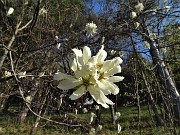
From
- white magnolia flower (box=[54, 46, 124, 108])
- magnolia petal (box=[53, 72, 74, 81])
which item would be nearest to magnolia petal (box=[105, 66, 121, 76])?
white magnolia flower (box=[54, 46, 124, 108])

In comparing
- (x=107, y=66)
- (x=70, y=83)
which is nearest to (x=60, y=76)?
(x=70, y=83)

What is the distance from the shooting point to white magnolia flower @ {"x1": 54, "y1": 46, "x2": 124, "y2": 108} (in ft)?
3.15

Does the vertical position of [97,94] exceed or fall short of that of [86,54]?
it falls short

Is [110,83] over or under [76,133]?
under

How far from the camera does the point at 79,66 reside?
3.18 feet

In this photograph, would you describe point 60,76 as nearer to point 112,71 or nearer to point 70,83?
point 70,83

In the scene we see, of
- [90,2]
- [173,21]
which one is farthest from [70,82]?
[90,2]

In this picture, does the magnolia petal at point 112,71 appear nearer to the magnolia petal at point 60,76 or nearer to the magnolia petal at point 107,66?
the magnolia petal at point 107,66

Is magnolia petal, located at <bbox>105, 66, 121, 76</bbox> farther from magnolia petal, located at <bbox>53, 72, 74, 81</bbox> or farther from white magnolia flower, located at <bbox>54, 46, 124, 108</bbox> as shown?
magnolia petal, located at <bbox>53, 72, 74, 81</bbox>

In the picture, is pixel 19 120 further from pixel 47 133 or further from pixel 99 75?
pixel 99 75

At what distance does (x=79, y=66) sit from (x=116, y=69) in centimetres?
12

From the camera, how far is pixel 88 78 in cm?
97

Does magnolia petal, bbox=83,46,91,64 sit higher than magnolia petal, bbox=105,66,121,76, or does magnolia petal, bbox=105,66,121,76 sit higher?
magnolia petal, bbox=83,46,91,64

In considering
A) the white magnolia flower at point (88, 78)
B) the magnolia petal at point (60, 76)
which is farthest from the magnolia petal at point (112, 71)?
the magnolia petal at point (60, 76)
